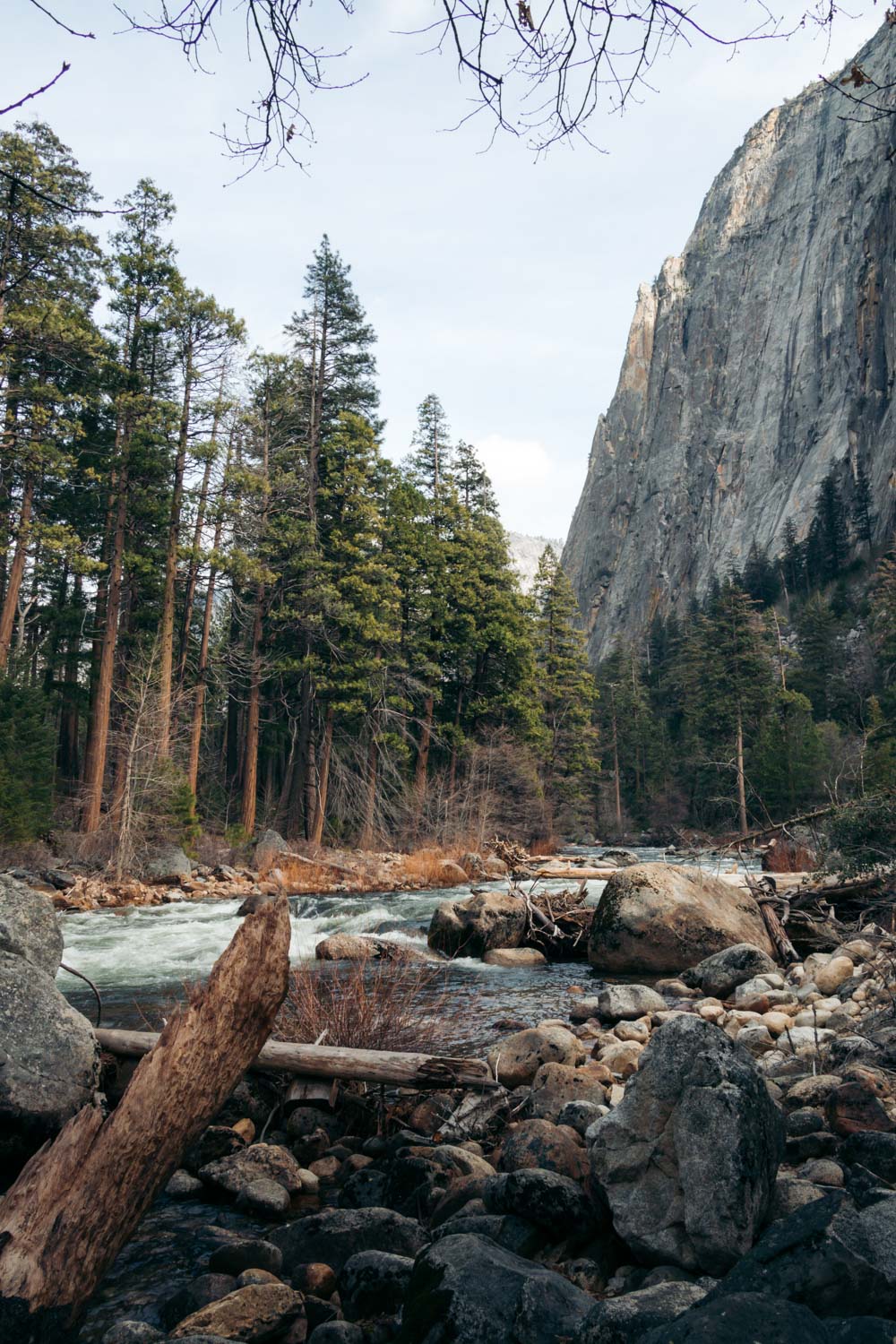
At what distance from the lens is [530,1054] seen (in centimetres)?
591

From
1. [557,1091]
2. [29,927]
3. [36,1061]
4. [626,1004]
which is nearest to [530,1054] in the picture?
[557,1091]

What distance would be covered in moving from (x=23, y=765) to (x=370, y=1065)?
1723cm

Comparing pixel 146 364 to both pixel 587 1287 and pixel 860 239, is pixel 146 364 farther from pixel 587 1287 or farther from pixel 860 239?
pixel 860 239

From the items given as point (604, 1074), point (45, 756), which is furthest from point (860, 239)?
point (604, 1074)

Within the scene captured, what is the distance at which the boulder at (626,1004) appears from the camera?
7582 millimetres

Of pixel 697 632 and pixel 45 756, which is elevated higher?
pixel 697 632

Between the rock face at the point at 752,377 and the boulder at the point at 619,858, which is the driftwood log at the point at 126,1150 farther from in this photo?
the rock face at the point at 752,377

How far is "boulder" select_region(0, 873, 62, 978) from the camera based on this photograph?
204 inches

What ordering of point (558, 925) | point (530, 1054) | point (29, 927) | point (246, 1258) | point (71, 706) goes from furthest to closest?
1. point (71, 706)
2. point (558, 925)
3. point (530, 1054)
4. point (29, 927)
5. point (246, 1258)

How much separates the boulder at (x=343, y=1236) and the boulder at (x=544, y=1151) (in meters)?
0.57

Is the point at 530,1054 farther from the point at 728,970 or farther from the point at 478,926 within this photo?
the point at 478,926

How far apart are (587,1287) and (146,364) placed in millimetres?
25194

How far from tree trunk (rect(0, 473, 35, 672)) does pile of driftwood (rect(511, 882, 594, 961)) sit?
47.2 feet

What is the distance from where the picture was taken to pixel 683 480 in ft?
430
